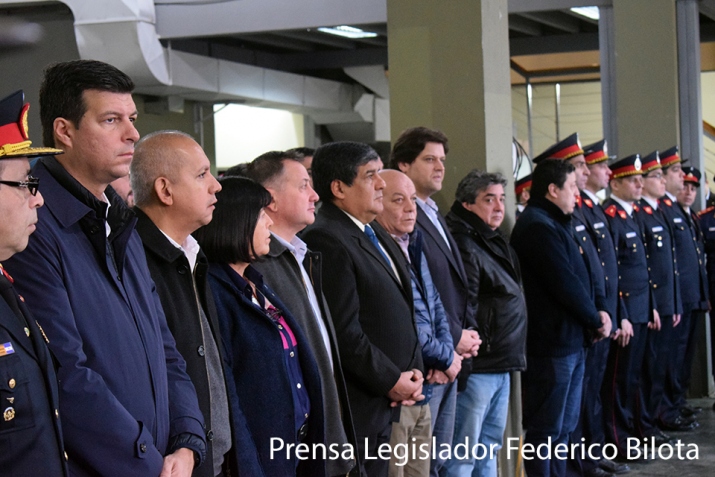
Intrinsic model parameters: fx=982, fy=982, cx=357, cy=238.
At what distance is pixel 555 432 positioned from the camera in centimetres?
476

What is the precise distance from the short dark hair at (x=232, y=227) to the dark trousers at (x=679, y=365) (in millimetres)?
4810

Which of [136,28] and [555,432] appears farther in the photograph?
[136,28]

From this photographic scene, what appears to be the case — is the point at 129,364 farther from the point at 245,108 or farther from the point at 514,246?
the point at 245,108

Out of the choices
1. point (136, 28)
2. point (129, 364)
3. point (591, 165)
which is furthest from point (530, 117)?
point (129, 364)

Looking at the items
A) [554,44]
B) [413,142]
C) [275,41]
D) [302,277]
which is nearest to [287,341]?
[302,277]

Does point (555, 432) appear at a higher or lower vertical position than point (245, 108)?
lower

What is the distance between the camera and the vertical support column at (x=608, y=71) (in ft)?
25.4

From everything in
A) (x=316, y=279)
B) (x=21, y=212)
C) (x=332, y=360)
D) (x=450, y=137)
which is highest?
(x=450, y=137)

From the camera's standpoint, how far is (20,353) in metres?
1.69

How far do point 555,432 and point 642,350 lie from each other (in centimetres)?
163

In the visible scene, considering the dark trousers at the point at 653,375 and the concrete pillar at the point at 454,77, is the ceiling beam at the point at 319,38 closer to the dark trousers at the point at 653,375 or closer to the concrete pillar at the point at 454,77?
the dark trousers at the point at 653,375

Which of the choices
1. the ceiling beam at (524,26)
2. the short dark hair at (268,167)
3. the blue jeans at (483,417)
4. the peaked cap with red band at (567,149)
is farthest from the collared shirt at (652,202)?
the short dark hair at (268,167)

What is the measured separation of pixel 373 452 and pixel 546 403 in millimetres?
1692

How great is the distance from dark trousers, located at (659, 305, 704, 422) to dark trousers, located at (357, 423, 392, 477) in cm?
389
